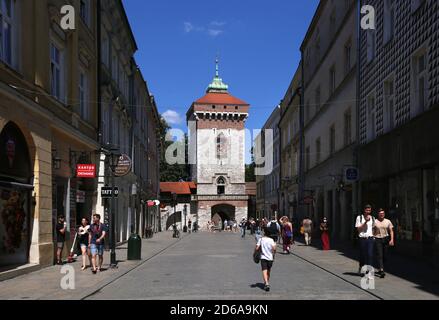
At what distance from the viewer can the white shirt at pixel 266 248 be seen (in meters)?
12.5

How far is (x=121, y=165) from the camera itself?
22.8m

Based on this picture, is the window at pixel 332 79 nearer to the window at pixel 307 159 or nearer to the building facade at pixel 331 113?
the building facade at pixel 331 113

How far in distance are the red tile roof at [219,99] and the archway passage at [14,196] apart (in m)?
67.0

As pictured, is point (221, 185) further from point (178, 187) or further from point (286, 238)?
point (286, 238)

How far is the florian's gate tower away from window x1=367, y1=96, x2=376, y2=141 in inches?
2200

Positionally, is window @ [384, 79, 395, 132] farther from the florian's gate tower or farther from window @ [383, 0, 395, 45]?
the florian's gate tower

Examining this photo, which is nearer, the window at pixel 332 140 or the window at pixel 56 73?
the window at pixel 56 73

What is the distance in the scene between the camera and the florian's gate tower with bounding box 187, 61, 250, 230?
81.9 metres

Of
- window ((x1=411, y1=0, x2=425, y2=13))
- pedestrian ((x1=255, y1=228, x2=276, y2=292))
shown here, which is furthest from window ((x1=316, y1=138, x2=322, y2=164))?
pedestrian ((x1=255, y1=228, x2=276, y2=292))

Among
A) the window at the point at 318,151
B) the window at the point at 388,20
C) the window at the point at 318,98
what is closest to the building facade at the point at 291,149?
the window at the point at 318,151

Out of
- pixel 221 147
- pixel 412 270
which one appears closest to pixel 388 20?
pixel 412 270

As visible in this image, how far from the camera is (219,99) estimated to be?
85312mm

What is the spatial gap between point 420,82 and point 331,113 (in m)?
15.5

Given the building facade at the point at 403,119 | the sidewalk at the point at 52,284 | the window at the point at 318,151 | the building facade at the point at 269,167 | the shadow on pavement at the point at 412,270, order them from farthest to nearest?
1. the building facade at the point at 269,167
2. the window at the point at 318,151
3. the building facade at the point at 403,119
4. the shadow on pavement at the point at 412,270
5. the sidewalk at the point at 52,284
